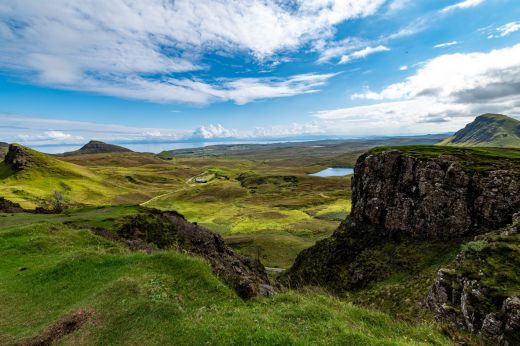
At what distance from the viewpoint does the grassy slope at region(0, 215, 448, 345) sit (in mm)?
15438

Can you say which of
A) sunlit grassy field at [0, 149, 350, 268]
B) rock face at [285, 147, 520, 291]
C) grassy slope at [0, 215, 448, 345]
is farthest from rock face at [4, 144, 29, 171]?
grassy slope at [0, 215, 448, 345]

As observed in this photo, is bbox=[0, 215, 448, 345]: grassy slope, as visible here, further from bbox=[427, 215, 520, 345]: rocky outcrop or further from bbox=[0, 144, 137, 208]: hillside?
bbox=[0, 144, 137, 208]: hillside

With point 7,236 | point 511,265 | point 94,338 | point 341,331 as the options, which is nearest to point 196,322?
point 94,338

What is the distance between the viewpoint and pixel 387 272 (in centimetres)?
4472

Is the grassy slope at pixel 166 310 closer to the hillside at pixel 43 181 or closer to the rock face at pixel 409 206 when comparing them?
the rock face at pixel 409 206

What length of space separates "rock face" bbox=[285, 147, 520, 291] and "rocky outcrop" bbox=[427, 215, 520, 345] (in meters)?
14.4

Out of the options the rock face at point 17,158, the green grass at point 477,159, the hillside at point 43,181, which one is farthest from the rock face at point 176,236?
the rock face at point 17,158

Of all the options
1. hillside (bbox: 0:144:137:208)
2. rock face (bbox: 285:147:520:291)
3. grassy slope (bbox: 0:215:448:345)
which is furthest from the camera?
hillside (bbox: 0:144:137:208)

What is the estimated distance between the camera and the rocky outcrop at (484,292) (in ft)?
62.8

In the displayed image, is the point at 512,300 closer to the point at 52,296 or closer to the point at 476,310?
the point at 476,310

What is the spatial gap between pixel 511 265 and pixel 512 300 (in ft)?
18.5

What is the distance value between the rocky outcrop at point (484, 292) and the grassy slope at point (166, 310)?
17.0ft

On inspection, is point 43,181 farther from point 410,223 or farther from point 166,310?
point 166,310

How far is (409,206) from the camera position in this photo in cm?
5066
